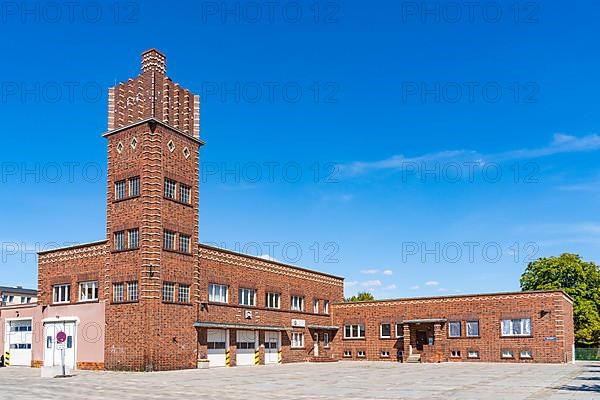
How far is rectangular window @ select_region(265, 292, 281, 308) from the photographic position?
50.7m

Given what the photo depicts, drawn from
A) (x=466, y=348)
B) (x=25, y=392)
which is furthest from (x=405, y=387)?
(x=466, y=348)

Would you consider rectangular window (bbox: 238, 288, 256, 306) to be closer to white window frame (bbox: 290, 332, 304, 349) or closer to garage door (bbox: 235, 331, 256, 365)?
garage door (bbox: 235, 331, 256, 365)

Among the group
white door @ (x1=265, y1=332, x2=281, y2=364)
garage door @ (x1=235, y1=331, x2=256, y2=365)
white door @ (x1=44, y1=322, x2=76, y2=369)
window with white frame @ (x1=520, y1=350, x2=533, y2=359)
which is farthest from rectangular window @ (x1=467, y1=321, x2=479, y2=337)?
white door @ (x1=44, y1=322, x2=76, y2=369)

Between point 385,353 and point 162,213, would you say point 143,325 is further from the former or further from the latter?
point 385,353

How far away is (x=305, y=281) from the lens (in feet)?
186

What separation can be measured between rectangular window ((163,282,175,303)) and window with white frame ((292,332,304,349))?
16223 millimetres

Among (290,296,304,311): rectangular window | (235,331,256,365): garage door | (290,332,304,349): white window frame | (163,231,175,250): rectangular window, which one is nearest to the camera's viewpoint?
(163,231,175,250): rectangular window

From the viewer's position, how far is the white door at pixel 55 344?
4094 cm

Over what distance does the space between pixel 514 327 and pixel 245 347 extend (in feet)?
68.9

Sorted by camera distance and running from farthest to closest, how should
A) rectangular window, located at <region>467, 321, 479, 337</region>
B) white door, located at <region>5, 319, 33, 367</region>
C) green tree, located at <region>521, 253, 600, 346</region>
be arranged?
green tree, located at <region>521, 253, 600, 346</region>
rectangular window, located at <region>467, 321, 479, 337</region>
white door, located at <region>5, 319, 33, 367</region>

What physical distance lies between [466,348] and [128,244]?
28.8 meters

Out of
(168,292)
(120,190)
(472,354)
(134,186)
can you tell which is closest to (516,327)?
(472,354)

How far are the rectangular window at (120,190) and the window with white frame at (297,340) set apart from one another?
19.8 m

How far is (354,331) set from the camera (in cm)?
5944
